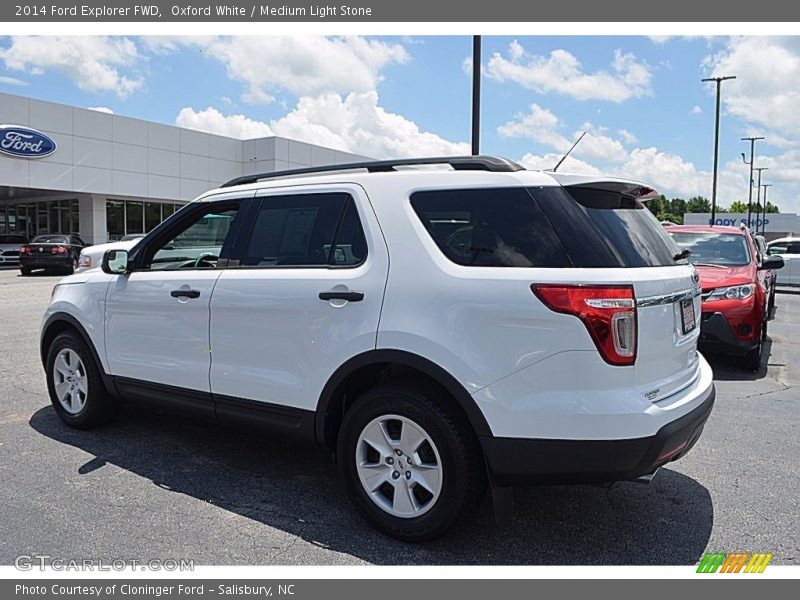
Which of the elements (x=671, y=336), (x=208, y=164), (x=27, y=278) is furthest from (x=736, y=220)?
(x=671, y=336)

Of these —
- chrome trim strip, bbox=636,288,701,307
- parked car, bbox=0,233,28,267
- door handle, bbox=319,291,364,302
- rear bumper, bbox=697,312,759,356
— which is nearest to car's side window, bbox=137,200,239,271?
door handle, bbox=319,291,364,302

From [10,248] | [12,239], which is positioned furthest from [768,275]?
[12,239]

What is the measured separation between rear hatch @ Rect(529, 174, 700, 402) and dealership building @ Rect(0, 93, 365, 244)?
101ft

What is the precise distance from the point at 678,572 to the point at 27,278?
2316cm

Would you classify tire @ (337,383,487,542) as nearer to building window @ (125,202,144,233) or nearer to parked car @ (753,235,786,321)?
parked car @ (753,235,786,321)

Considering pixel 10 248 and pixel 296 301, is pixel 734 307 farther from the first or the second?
pixel 10 248

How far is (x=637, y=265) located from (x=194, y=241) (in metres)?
3.02

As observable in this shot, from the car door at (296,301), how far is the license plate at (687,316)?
155 cm

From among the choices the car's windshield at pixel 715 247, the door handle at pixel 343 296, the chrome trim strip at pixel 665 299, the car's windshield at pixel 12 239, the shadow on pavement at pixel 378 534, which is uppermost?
the car's windshield at pixel 12 239

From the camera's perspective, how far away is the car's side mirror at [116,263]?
4.77 metres

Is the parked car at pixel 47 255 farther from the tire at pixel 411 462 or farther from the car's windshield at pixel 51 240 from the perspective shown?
the tire at pixel 411 462

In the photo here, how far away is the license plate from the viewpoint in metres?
3.41

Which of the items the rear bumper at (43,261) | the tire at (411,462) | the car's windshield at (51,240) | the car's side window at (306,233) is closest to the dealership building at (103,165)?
the car's windshield at (51,240)

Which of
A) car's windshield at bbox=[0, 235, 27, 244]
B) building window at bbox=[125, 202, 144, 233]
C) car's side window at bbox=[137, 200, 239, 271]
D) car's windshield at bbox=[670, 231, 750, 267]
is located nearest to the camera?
car's side window at bbox=[137, 200, 239, 271]
